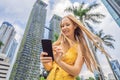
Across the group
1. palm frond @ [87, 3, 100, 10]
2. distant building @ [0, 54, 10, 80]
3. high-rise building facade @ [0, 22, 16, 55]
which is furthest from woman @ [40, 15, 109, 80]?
high-rise building facade @ [0, 22, 16, 55]

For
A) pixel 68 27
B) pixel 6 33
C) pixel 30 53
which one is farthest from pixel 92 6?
pixel 6 33

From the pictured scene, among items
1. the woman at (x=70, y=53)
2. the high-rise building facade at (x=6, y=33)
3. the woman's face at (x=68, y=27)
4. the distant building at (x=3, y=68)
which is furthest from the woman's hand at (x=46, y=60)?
the high-rise building facade at (x=6, y=33)

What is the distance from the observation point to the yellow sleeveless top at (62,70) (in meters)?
2.45

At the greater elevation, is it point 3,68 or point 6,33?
point 6,33

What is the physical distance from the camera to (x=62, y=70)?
249cm

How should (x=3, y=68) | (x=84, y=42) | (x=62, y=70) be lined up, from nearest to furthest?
(x=62, y=70) → (x=84, y=42) → (x=3, y=68)

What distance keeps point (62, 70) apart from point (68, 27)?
2.26 feet

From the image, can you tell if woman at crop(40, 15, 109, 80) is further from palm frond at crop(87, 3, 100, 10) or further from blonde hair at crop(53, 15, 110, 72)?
palm frond at crop(87, 3, 100, 10)

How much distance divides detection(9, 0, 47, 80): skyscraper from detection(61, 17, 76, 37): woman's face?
9440 centimetres

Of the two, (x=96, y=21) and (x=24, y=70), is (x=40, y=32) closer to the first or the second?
(x=24, y=70)

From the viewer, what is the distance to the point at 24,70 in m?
108

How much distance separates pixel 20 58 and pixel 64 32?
111811mm

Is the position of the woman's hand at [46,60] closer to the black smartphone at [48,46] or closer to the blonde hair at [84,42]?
the black smartphone at [48,46]

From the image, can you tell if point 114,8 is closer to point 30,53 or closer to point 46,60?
point 46,60
